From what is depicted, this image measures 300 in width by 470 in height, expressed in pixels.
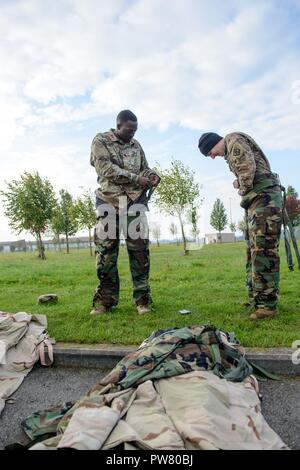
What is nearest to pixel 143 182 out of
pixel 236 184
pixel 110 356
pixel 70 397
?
pixel 236 184

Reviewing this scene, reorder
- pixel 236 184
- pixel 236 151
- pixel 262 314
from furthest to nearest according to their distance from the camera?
pixel 236 184 → pixel 236 151 → pixel 262 314

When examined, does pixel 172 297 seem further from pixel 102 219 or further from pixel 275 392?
pixel 275 392

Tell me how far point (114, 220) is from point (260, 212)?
188cm

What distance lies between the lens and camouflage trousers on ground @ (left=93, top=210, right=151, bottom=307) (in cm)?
479

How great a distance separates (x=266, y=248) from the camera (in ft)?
13.8

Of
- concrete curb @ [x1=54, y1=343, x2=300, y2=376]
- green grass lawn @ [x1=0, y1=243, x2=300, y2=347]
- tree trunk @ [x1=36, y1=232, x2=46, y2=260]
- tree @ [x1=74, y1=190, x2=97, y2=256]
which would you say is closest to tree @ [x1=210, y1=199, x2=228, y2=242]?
tree @ [x1=74, y1=190, x2=97, y2=256]

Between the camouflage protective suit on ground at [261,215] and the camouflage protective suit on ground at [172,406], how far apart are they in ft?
4.89

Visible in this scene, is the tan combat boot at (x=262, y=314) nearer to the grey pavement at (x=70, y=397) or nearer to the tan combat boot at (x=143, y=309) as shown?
the grey pavement at (x=70, y=397)

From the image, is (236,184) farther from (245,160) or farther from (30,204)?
(30,204)

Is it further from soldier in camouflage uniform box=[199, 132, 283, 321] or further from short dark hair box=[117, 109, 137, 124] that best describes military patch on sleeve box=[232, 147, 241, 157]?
short dark hair box=[117, 109, 137, 124]

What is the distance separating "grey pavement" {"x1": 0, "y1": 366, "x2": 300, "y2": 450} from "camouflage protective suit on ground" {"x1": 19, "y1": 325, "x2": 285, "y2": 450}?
167 mm

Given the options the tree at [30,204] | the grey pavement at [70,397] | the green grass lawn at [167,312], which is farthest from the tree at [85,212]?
the grey pavement at [70,397]

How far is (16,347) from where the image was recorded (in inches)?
139

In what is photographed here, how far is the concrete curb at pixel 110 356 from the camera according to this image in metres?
3.10
